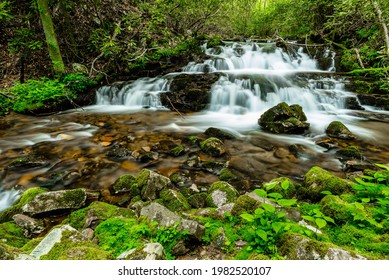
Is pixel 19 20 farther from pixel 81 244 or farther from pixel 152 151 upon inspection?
pixel 81 244

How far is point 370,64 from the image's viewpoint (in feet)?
35.3

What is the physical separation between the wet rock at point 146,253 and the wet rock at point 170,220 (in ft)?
1.14

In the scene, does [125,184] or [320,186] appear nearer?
[320,186]

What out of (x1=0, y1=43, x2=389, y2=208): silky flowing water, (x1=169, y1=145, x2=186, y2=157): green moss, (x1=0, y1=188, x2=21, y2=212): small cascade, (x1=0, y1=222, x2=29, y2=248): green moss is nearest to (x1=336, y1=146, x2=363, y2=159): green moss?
(x1=0, y1=43, x2=389, y2=208): silky flowing water

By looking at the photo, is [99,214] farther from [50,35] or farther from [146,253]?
[50,35]

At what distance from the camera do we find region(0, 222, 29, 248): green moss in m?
2.58

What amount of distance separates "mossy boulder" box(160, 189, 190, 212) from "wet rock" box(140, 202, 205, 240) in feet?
2.57

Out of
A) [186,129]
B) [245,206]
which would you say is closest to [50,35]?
[186,129]

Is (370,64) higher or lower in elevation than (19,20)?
lower

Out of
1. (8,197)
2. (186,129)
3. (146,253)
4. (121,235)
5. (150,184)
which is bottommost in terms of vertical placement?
(8,197)

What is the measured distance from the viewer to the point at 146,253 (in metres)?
1.76

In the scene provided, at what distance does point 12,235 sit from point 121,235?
159 centimetres
